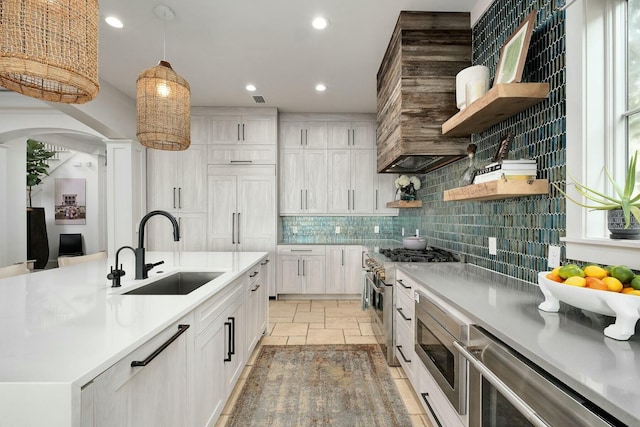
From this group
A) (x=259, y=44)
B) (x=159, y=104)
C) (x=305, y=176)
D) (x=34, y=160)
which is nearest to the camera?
(x=159, y=104)

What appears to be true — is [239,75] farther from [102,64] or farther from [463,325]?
[463,325]

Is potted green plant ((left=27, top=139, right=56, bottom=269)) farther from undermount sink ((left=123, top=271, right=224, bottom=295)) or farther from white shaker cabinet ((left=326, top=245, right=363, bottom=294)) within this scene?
undermount sink ((left=123, top=271, right=224, bottom=295))

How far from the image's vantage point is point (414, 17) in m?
2.62

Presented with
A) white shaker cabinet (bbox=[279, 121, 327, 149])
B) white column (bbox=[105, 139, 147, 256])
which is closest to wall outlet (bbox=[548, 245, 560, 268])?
white shaker cabinet (bbox=[279, 121, 327, 149])

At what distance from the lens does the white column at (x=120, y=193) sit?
4.53m

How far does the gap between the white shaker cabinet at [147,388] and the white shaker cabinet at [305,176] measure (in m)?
3.74

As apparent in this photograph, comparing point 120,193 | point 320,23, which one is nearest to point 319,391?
point 320,23

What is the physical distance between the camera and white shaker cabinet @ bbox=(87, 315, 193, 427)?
859 mm

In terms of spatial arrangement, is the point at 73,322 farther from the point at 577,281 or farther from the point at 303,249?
the point at 303,249

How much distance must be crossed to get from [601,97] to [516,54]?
54cm

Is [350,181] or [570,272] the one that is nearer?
[570,272]

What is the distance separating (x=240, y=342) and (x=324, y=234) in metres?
3.13

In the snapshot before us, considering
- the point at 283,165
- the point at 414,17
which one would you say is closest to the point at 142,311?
the point at 414,17

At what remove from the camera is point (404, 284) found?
245 cm
